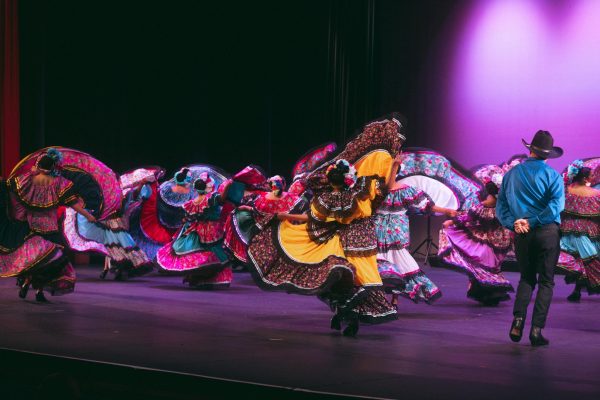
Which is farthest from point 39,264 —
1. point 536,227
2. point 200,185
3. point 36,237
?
point 536,227

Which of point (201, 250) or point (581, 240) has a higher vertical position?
point (581, 240)

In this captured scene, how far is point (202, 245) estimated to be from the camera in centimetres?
1039

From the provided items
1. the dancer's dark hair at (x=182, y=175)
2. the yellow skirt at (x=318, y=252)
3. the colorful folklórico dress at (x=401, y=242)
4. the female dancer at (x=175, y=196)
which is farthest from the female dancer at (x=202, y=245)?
the yellow skirt at (x=318, y=252)

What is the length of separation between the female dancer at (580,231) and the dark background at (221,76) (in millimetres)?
4746

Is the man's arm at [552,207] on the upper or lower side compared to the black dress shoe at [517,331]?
upper

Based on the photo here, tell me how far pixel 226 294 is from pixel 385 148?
343cm

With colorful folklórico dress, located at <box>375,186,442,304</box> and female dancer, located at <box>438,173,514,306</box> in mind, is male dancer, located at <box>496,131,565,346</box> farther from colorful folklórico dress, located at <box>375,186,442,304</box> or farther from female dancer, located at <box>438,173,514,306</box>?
female dancer, located at <box>438,173,514,306</box>

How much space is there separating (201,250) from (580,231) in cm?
397

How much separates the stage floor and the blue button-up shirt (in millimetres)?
820

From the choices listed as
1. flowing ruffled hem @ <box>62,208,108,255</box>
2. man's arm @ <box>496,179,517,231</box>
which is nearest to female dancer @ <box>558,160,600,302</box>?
man's arm @ <box>496,179,517,231</box>

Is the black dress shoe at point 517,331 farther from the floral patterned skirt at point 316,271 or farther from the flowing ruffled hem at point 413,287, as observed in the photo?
the flowing ruffled hem at point 413,287

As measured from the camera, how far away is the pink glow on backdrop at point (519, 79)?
39.3ft

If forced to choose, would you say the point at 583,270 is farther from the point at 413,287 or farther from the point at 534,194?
the point at 534,194

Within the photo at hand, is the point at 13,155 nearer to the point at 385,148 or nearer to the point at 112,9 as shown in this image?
the point at 112,9
